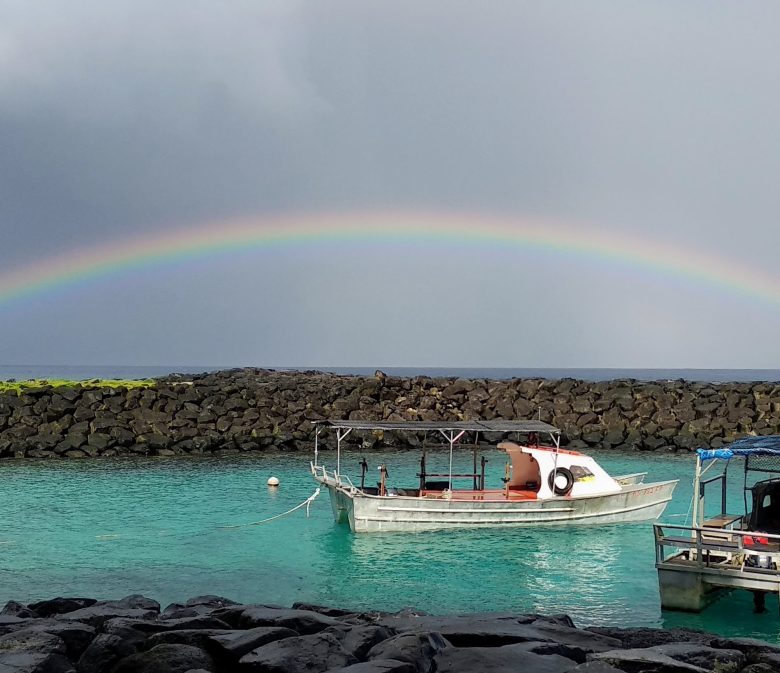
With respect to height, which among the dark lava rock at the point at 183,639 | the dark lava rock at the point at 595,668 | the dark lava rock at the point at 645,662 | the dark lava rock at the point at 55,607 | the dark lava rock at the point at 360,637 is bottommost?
the dark lava rock at the point at 55,607

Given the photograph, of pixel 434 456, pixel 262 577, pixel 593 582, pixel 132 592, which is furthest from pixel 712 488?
pixel 132 592

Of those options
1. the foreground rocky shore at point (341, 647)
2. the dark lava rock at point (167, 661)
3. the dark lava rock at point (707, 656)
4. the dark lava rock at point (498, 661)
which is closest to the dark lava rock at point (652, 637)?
the foreground rocky shore at point (341, 647)

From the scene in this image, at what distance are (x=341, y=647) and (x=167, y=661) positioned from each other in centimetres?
222

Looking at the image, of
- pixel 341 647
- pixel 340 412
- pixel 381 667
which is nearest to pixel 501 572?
pixel 341 647

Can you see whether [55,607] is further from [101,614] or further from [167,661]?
[167,661]

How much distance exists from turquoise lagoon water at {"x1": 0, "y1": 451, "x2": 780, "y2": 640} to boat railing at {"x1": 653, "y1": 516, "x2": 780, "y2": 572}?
3.74ft

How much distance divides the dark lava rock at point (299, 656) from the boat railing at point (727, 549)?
8.63 m

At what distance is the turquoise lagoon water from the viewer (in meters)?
18.7

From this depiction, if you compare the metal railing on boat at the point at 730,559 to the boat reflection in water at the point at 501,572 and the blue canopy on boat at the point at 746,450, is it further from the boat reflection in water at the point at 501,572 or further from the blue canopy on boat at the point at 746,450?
the blue canopy on boat at the point at 746,450

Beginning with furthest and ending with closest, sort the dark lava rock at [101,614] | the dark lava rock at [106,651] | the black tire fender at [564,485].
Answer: the black tire fender at [564,485] → the dark lava rock at [101,614] → the dark lava rock at [106,651]

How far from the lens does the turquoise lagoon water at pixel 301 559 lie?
61.5 feet

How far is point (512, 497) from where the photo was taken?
27.0 metres

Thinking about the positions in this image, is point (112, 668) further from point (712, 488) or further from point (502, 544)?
point (712, 488)

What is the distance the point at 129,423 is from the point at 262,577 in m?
29.2
